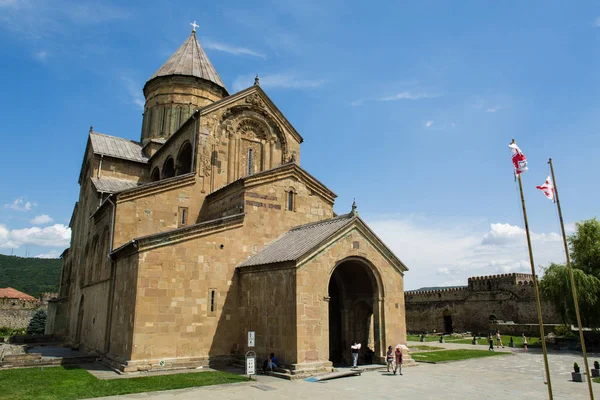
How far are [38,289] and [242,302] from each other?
249 ft

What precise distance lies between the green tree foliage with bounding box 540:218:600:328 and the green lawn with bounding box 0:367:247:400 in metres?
18.9

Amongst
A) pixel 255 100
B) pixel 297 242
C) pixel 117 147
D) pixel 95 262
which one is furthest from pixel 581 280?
pixel 117 147

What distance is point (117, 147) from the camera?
25.3 m

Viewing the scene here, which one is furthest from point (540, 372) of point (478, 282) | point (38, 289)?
point (38, 289)

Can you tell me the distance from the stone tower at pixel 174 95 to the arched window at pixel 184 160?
21.4 feet

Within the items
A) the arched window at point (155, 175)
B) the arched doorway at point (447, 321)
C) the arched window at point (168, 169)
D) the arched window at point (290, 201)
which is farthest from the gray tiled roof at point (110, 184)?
the arched doorway at point (447, 321)

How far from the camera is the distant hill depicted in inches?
3022

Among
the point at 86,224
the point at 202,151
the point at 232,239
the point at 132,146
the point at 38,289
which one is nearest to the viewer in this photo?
the point at 232,239

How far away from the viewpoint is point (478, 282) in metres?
35.2

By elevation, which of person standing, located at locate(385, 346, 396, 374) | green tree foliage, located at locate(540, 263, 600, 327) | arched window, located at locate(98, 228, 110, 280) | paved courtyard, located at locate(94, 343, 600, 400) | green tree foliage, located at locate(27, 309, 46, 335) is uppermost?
arched window, located at locate(98, 228, 110, 280)

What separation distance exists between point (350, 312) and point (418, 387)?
5.41m

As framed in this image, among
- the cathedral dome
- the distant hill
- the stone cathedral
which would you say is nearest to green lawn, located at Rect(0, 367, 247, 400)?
the stone cathedral

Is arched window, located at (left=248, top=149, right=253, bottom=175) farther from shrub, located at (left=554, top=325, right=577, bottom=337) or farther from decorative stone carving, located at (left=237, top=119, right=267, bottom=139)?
shrub, located at (left=554, top=325, right=577, bottom=337)

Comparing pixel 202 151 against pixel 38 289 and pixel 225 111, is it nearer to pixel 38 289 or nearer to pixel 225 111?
pixel 225 111
